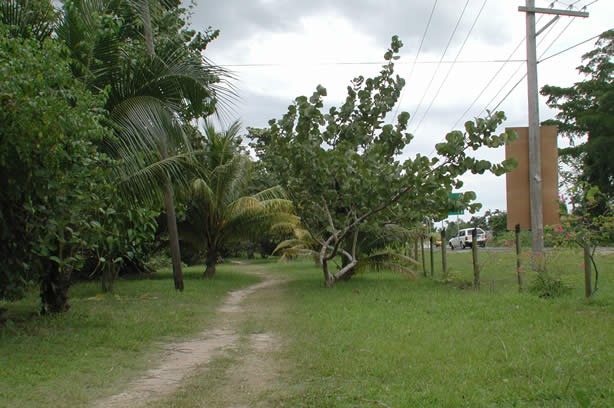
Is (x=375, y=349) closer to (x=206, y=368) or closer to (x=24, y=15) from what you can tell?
(x=206, y=368)

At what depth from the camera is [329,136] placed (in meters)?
12.2

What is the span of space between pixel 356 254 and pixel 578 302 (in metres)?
7.48

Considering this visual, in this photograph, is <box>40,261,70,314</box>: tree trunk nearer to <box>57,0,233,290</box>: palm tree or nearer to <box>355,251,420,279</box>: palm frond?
<box>57,0,233,290</box>: palm tree

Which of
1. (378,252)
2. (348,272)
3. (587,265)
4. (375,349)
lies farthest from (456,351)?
(378,252)

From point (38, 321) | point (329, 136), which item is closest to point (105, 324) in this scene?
point (38, 321)

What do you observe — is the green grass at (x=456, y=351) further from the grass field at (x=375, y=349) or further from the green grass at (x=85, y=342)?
the green grass at (x=85, y=342)

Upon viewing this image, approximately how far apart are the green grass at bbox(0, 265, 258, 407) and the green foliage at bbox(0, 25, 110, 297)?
3.09ft

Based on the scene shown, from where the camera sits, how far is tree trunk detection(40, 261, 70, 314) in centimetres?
832

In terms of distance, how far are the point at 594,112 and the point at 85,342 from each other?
32404 millimetres

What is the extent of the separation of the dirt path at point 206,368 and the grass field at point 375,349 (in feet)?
0.49

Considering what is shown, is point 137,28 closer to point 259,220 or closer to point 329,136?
point 329,136

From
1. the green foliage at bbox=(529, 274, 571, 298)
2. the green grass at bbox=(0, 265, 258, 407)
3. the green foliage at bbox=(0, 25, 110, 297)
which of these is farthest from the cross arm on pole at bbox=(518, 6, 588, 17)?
the green grass at bbox=(0, 265, 258, 407)

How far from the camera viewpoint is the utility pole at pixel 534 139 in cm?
925

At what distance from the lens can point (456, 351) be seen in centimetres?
523
